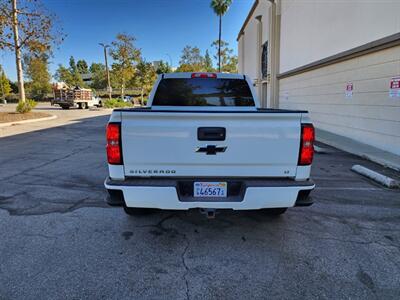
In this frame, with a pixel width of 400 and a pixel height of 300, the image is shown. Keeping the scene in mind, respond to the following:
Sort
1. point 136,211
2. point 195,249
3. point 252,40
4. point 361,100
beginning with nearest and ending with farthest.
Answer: point 195,249 < point 136,211 < point 361,100 < point 252,40

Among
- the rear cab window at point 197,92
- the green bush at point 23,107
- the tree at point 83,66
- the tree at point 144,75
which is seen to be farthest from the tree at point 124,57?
the tree at point 83,66

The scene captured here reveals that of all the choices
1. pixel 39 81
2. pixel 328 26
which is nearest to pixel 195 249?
pixel 328 26

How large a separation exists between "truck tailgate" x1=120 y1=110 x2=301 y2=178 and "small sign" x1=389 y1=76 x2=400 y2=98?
256 inches

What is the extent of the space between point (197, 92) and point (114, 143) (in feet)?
7.26

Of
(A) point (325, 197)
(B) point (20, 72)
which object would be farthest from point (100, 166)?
(B) point (20, 72)

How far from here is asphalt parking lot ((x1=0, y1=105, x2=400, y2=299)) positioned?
265 cm

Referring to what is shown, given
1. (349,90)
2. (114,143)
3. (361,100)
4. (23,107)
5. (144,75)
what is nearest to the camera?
(114,143)

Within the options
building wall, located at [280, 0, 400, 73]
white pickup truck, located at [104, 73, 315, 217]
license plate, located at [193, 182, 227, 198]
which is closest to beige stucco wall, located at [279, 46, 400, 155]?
building wall, located at [280, 0, 400, 73]

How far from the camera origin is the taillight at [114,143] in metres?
2.97

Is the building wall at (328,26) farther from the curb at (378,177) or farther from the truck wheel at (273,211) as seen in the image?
the truck wheel at (273,211)

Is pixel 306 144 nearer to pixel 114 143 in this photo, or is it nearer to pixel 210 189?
pixel 210 189

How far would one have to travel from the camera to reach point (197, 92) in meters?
4.83

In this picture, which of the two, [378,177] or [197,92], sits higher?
[197,92]

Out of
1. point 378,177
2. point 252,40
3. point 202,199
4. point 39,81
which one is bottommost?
point 378,177
